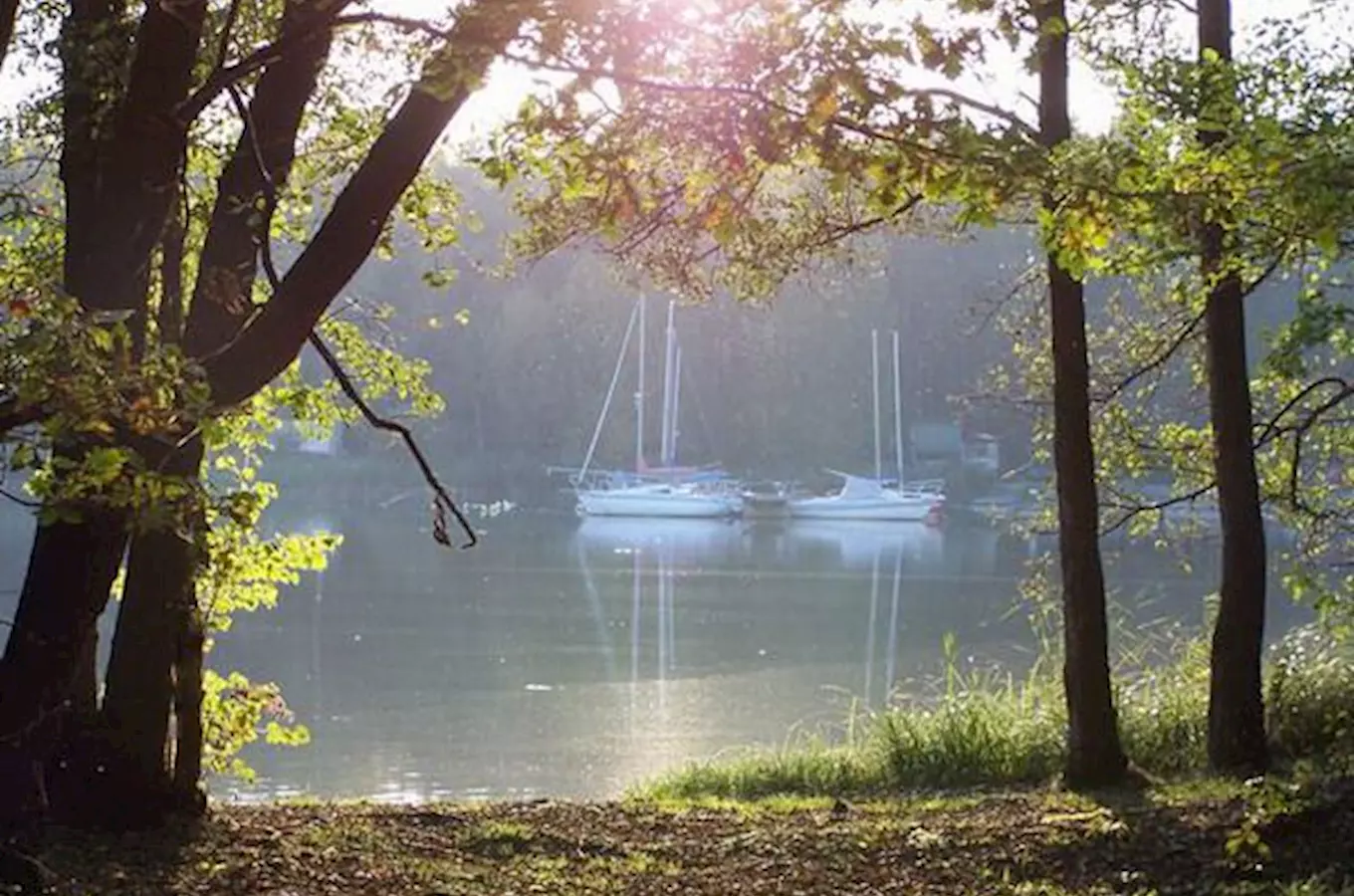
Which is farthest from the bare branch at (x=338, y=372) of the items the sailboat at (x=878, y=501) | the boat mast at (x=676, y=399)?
the boat mast at (x=676, y=399)

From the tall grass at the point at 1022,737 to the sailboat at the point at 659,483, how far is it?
34.9 metres

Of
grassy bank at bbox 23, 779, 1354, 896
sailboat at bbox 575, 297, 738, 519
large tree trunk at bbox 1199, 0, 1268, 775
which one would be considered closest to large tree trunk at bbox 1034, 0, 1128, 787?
large tree trunk at bbox 1199, 0, 1268, 775

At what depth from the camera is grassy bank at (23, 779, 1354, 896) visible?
4305 mm

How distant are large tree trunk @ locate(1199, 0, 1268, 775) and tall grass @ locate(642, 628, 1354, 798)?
1.17 feet

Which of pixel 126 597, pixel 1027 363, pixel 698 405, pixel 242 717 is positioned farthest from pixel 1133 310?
pixel 698 405

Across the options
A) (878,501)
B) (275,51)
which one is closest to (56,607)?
(275,51)

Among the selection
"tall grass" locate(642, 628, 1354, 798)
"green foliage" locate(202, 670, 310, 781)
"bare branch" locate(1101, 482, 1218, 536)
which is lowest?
"tall grass" locate(642, 628, 1354, 798)

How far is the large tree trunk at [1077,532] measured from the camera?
7.18 m

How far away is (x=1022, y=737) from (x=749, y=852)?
3.60m

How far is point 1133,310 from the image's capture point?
31.9ft

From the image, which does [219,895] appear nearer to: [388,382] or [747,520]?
[388,382]

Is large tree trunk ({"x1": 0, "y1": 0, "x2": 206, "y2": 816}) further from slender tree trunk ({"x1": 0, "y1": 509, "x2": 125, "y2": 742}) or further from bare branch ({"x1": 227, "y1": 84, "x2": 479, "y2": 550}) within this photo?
bare branch ({"x1": 227, "y1": 84, "x2": 479, "y2": 550})

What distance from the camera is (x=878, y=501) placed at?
45.3 metres

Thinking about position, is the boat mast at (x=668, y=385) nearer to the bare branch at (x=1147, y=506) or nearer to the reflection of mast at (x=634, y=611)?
the reflection of mast at (x=634, y=611)
